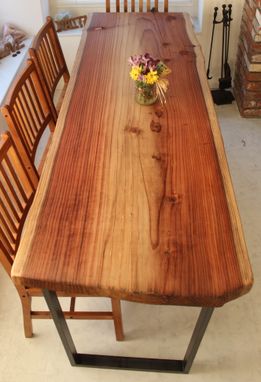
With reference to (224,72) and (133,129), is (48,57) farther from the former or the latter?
(224,72)

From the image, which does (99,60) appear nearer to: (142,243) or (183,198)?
(183,198)

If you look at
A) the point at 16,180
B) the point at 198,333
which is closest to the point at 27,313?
the point at 16,180

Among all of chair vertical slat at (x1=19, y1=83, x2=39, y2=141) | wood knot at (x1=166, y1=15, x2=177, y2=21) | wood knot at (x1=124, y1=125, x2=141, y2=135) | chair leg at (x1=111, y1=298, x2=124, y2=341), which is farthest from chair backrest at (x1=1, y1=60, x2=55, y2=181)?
wood knot at (x1=166, y1=15, x2=177, y2=21)

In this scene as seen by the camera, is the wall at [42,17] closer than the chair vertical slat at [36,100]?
No

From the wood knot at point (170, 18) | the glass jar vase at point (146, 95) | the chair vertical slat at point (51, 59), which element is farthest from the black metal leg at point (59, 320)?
the wood knot at point (170, 18)

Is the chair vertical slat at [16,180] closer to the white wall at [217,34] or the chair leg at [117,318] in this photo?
the chair leg at [117,318]

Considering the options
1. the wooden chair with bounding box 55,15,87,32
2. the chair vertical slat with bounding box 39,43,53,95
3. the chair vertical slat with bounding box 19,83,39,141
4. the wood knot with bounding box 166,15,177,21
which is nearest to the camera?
the chair vertical slat with bounding box 19,83,39,141

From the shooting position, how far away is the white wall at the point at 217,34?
244 cm

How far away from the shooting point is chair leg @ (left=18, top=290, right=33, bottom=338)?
53.7 inches

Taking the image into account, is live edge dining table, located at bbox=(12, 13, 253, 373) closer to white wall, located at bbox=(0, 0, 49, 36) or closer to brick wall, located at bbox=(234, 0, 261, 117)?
brick wall, located at bbox=(234, 0, 261, 117)

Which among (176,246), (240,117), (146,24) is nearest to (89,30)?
(146,24)

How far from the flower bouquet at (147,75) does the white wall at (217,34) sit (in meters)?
1.34

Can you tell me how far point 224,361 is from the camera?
59.1 inches

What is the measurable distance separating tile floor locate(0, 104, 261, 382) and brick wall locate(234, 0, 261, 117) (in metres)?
1.22
